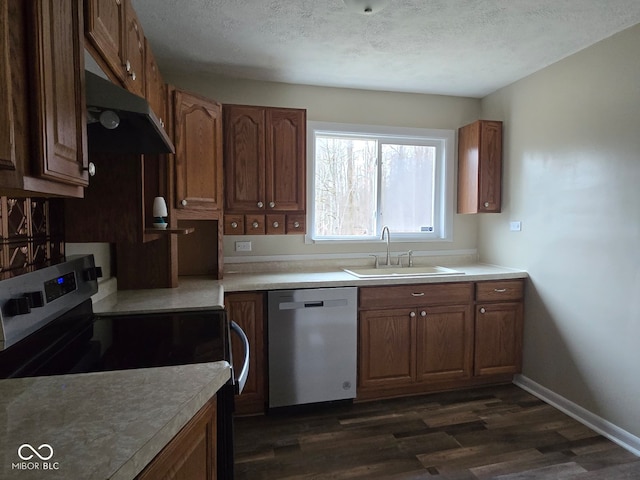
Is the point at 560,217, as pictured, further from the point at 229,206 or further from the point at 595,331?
the point at 229,206

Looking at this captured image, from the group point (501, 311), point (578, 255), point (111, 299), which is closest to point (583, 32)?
point (578, 255)

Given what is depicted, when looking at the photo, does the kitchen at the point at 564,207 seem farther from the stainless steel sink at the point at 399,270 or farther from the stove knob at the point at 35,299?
the stove knob at the point at 35,299

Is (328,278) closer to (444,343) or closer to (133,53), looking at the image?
(444,343)

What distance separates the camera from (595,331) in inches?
92.9

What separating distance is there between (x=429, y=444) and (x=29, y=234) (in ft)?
7.52

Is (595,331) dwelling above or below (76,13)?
below

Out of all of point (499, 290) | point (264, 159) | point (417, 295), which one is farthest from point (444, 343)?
point (264, 159)

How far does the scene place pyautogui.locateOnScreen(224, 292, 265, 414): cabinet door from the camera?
7.84 feet

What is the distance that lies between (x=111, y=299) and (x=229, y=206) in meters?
0.97

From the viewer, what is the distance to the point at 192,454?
3.05ft

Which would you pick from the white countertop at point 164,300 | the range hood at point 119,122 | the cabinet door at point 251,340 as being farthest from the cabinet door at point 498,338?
the range hood at point 119,122

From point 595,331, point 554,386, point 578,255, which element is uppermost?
point 578,255

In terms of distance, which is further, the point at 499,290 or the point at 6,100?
the point at 499,290

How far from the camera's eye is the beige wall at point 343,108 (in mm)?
2846
